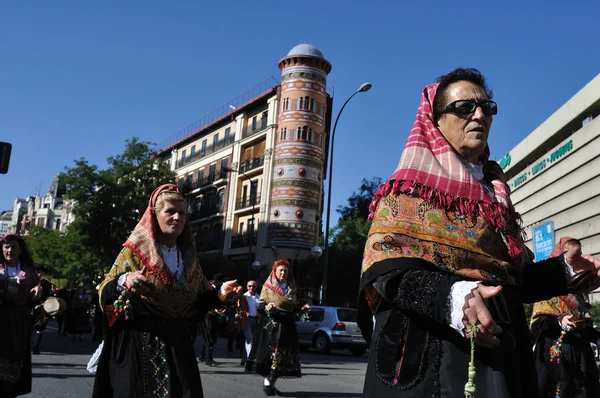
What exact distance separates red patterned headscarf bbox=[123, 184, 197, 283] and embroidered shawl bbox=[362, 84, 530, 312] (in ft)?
7.68

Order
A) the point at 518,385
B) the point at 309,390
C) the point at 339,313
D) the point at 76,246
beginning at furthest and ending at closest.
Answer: the point at 76,246 → the point at 339,313 → the point at 309,390 → the point at 518,385

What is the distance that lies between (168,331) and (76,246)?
5151cm

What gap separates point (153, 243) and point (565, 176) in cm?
3870

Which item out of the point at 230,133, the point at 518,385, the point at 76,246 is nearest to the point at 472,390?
the point at 518,385

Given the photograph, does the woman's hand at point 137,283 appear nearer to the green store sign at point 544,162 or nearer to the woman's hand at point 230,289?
the woman's hand at point 230,289

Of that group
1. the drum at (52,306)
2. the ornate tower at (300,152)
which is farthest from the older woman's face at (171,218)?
the ornate tower at (300,152)

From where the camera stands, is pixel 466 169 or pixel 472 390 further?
pixel 466 169

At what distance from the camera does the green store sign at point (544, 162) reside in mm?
39234

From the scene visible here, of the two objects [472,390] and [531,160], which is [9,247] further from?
[531,160]

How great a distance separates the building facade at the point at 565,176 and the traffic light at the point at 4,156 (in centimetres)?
2725

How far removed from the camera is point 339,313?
1989cm

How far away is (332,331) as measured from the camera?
1970cm

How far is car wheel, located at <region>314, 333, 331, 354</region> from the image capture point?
65.2ft

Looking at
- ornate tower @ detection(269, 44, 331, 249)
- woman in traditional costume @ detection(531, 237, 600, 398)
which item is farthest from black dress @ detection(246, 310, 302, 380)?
ornate tower @ detection(269, 44, 331, 249)
